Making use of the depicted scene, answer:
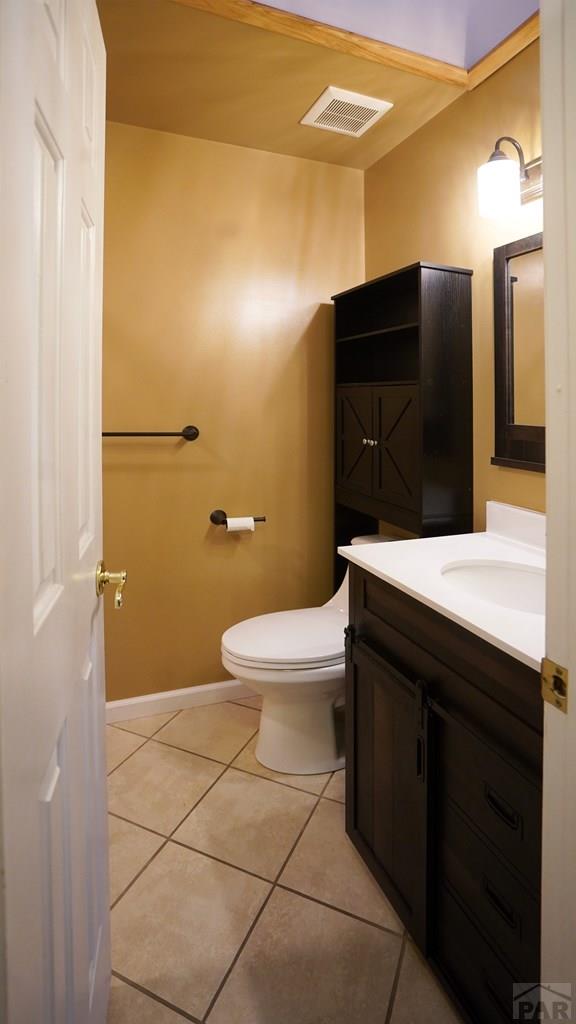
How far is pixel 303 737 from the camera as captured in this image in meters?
2.04

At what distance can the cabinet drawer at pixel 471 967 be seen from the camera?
3.41ft

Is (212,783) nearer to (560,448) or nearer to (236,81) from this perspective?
(560,448)

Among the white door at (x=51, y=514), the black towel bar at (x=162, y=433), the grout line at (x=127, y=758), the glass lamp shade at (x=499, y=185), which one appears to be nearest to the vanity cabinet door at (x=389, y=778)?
the white door at (x=51, y=514)

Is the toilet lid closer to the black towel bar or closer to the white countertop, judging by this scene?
the white countertop

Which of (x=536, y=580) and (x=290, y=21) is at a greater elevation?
(x=290, y=21)

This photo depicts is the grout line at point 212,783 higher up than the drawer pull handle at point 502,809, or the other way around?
the drawer pull handle at point 502,809

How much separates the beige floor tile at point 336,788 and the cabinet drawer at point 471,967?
2.21 ft

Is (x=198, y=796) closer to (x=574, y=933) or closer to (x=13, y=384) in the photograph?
(x=574, y=933)

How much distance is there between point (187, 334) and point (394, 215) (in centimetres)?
97

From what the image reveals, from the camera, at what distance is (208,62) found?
1812 millimetres

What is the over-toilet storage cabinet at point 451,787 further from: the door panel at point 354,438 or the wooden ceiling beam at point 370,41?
the wooden ceiling beam at point 370,41

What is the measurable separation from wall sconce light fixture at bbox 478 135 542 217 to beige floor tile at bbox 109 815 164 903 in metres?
2.10

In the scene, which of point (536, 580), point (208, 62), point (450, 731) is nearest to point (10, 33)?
point (450, 731)

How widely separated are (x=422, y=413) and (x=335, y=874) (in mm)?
1378
